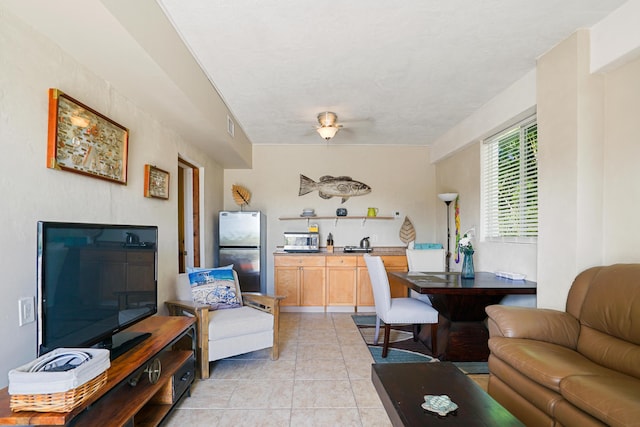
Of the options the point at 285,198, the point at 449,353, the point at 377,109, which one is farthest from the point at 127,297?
the point at 285,198

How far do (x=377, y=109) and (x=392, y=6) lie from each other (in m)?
1.74

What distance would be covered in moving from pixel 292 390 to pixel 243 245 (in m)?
2.40

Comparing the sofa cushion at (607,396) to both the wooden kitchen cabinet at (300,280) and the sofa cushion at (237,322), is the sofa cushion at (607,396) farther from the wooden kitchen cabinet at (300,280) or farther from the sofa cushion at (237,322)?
the wooden kitchen cabinet at (300,280)

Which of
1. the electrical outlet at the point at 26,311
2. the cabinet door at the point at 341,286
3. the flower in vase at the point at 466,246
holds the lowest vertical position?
the cabinet door at the point at 341,286

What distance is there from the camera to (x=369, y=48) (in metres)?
2.43

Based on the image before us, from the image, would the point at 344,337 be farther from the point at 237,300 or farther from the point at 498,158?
the point at 498,158

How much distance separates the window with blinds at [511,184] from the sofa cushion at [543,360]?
52.8 inches

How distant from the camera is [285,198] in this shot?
17.4 ft

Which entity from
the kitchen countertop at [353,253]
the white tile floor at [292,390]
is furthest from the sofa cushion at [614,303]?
the kitchen countertop at [353,253]

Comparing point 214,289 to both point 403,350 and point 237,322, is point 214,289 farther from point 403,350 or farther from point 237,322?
point 403,350

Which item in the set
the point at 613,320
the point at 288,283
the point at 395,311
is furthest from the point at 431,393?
the point at 288,283

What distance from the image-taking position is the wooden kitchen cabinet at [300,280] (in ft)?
15.5

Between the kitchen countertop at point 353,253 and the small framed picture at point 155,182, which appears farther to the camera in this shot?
the kitchen countertop at point 353,253

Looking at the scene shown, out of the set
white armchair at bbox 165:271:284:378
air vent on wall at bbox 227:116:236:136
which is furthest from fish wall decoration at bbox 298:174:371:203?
white armchair at bbox 165:271:284:378
